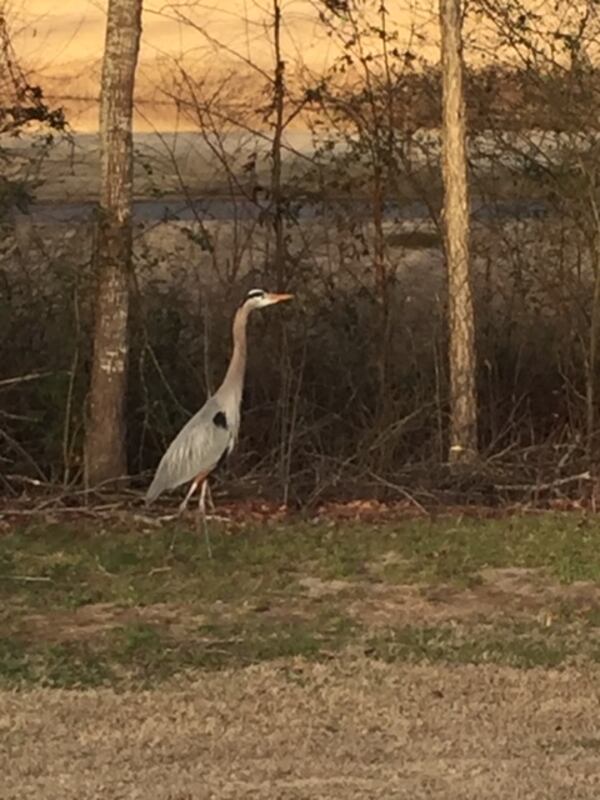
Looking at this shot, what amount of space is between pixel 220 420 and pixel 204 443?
20cm

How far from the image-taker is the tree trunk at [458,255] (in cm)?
1290

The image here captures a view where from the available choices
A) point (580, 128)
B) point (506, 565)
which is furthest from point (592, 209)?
point (506, 565)

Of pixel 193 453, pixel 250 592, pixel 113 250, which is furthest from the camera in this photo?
pixel 113 250

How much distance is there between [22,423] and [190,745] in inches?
256

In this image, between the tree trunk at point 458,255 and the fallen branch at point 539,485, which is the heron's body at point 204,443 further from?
the fallen branch at point 539,485

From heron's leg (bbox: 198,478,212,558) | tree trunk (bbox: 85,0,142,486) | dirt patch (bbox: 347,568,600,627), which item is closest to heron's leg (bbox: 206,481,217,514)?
heron's leg (bbox: 198,478,212,558)

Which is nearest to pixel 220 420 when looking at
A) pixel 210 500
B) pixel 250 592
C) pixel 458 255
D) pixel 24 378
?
pixel 210 500

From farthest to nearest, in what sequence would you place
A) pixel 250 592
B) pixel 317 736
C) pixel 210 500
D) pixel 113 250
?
pixel 113 250 → pixel 210 500 → pixel 250 592 → pixel 317 736

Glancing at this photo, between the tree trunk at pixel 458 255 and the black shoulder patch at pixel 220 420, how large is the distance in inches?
79.5

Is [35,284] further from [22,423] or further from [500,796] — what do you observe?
[500,796]

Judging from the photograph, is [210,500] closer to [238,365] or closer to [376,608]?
[238,365]

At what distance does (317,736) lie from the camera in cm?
725

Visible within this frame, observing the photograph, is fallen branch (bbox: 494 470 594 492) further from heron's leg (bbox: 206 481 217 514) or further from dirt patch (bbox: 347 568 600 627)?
dirt patch (bbox: 347 568 600 627)

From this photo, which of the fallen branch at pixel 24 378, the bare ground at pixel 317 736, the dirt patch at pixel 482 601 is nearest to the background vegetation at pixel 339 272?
the fallen branch at pixel 24 378
